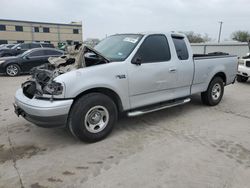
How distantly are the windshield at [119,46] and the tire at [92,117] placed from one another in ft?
2.97

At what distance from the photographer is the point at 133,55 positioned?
14.5 feet

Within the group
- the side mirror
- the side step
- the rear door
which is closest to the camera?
the side mirror

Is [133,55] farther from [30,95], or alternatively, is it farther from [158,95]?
[30,95]

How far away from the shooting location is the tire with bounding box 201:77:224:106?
6176mm

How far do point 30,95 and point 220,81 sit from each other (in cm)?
471

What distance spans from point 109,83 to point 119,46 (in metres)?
1.11

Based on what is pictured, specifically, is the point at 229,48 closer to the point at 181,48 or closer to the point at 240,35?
the point at 181,48

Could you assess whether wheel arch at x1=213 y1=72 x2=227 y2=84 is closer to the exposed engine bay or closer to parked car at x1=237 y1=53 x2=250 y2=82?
the exposed engine bay

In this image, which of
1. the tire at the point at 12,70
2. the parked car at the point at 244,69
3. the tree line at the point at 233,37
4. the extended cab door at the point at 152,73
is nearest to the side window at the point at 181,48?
A: the extended cab door at the point at 152,73

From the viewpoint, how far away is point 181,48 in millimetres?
Answer: 5348

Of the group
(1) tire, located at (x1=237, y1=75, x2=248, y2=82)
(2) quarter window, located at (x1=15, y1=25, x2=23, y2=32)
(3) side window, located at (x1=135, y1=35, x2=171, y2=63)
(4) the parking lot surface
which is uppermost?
(2) quarter window, located at (x1=15, y1=25, x2=23, y2=32)

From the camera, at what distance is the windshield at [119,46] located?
14.9 ft

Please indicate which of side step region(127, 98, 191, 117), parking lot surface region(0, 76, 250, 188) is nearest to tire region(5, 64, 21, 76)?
parking lot surface region(0, 76, 250, 188)

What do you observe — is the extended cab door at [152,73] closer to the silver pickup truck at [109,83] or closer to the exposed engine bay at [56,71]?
the silver pickup truck at [109,83]
